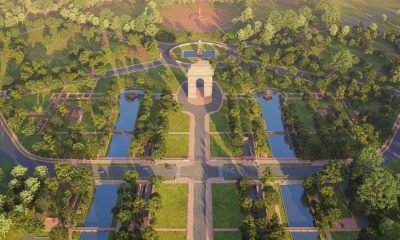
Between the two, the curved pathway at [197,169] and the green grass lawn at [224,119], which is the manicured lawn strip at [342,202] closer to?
the curved pathway at [197,169]

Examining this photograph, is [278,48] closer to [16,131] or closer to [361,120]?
[361,120]

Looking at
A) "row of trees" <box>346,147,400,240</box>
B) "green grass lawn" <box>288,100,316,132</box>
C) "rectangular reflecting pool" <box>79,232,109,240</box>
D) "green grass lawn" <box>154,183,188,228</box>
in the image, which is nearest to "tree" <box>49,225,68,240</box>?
"rectangular reflecting pool" <box>79,232,109,240</box>

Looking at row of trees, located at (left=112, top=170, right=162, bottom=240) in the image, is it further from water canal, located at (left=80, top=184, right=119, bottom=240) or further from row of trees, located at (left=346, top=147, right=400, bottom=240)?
row of trees, located at (left=346, top=147, right=400, bottom=240)

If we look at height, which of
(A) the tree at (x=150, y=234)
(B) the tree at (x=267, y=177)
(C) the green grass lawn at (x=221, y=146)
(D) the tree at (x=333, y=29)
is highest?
(D) the tree at (x=333, y=29)

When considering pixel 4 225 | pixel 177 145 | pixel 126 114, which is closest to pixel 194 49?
pixel 126 114

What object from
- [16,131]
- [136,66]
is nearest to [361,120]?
[136,66]

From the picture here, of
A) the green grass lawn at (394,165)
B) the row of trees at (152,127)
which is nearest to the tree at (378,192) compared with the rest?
the green grass lawn at (394,165)
